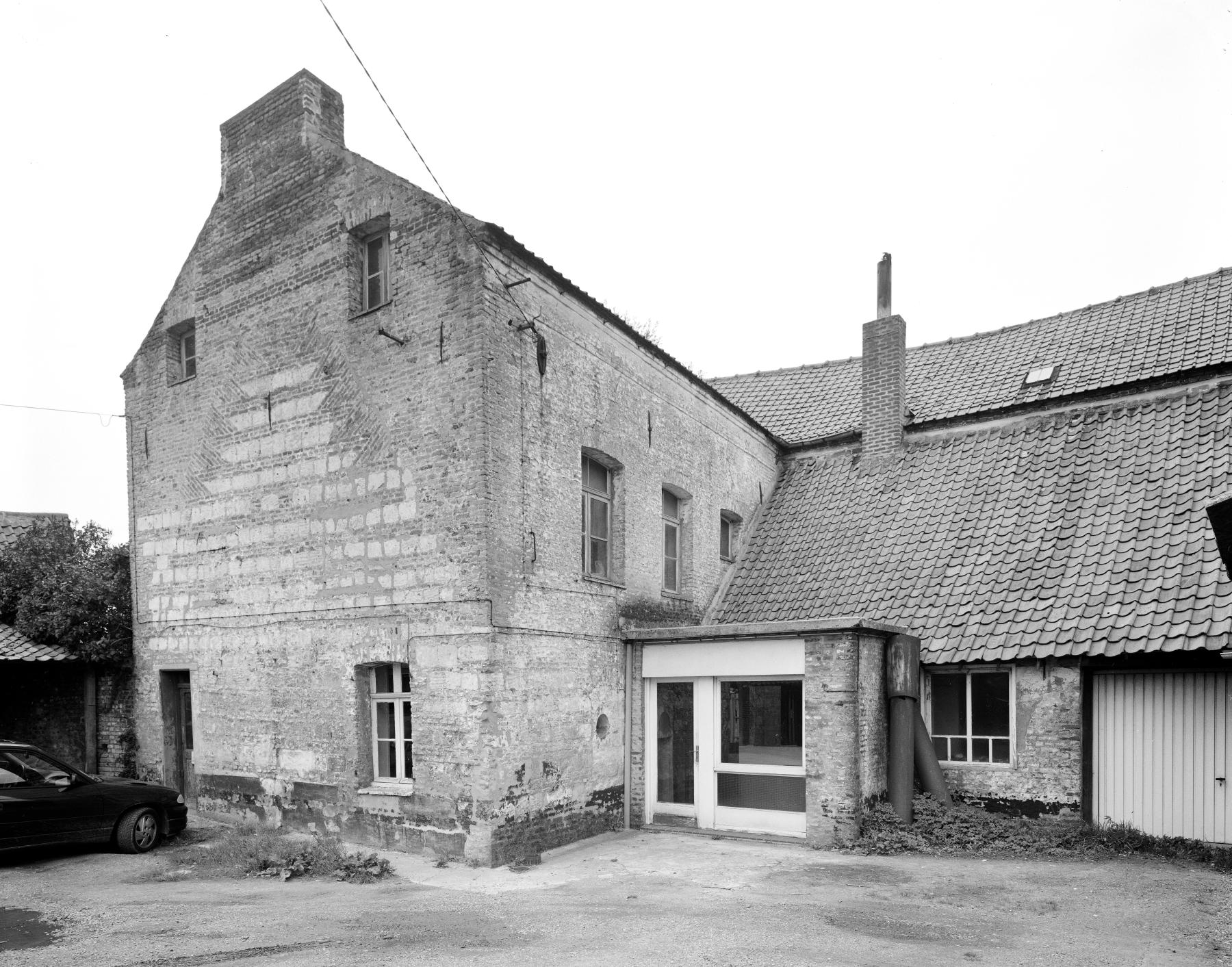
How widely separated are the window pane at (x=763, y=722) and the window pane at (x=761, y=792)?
Result: 0.20 meters

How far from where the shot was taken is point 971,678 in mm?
11898

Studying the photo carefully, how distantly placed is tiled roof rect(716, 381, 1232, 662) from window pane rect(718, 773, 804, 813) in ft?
8.05

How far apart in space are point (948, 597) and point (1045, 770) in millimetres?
2495

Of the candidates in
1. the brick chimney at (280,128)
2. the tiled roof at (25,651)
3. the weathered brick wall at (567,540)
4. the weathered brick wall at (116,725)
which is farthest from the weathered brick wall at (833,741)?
the tiled roof at (25,651)

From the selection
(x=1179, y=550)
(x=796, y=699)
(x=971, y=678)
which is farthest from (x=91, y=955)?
Result: (x=1179, y=550)

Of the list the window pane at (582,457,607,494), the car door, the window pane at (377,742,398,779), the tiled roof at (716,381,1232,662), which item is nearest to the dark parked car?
the car door

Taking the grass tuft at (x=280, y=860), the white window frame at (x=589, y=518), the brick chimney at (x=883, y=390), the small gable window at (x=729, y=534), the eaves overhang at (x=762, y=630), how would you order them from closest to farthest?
the grass tuft at (x=280, y=860) → the eaves overhang at (x=762, y=630) → the white window frame at (x=589, y=518) → the small gable window at (x=729, y=534) → the brick chimney at (x=883, y=390)

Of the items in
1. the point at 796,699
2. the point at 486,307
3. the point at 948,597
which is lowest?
the point at 796,699

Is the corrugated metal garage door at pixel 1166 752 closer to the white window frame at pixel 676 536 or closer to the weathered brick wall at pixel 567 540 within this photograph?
the weathered brick wall at pixel 567 540

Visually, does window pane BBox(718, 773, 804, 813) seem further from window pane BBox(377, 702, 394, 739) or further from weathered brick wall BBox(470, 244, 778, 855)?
window pane BBox(377, 702, 394, 739)

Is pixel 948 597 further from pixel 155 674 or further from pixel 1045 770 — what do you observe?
pixel 155 674

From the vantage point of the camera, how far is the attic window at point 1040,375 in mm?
16312

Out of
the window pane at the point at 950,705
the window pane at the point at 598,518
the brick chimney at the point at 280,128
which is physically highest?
the brick chimney at the point at 280,128

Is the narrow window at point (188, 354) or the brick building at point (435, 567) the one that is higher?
the narrow window at point (188, 354)
